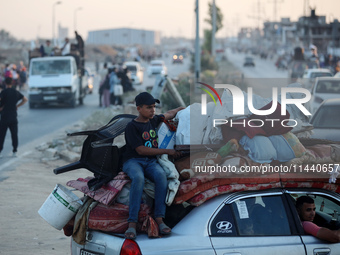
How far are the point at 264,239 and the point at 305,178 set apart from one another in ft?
2.04

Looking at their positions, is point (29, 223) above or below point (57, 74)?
below

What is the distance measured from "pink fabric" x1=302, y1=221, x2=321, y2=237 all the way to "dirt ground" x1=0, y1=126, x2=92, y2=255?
331 cm

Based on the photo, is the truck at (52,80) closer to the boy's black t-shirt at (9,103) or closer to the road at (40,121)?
the road at (40,121)

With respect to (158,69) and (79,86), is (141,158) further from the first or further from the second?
(158,69)

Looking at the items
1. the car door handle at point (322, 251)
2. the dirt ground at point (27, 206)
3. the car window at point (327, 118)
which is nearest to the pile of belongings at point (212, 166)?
the car door handle at point (322, 251)

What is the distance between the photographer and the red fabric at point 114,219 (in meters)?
4.46

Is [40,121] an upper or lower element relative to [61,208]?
lower

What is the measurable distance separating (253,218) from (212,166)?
2.24 feet

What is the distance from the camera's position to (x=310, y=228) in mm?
4559

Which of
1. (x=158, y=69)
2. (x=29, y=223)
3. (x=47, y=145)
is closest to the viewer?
(x=29, y=223)

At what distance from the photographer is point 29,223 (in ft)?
26.7

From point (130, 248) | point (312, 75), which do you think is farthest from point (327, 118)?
point (312, 75)

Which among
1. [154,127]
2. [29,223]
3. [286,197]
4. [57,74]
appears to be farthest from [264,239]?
[57,74]

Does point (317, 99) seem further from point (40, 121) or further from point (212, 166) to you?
point (212, 166)
